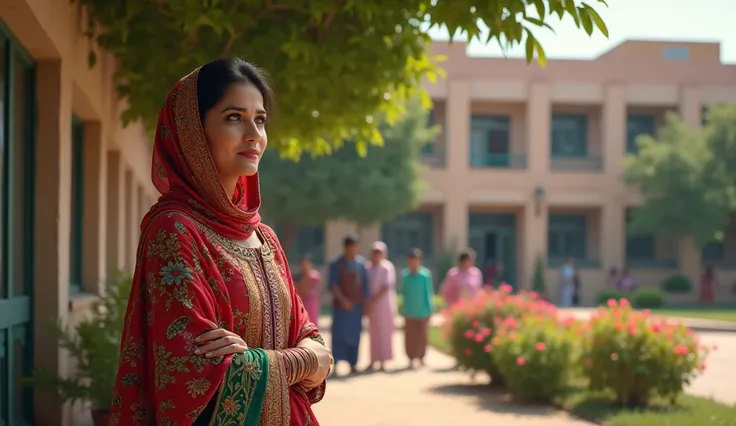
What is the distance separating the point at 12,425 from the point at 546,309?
725 cm

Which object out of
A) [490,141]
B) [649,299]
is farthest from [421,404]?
[490,141]

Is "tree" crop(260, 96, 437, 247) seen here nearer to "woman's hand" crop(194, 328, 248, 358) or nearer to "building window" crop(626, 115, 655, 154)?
"building window" crop(626, 115, 655, 154)

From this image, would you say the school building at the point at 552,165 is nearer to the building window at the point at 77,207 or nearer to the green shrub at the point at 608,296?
the green shrub at the point at 608,296

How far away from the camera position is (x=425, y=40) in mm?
7977

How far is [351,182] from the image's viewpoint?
2994 cm

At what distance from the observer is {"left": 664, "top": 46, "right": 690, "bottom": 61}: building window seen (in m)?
39.1

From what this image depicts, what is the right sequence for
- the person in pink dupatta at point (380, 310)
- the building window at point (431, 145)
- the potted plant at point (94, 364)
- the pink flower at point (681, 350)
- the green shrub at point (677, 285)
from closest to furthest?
the potted plant at point (94, 364)
the pink flower at point (681, 350)
the person in pink dupatta at point (380, 310)
the green shrub at point (677, 285)
the building window at point (431, 145)

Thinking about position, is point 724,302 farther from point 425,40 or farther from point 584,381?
point 425,40

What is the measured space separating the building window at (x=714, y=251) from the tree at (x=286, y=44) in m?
31.3

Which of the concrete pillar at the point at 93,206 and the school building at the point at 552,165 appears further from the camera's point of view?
the school building at the point at 552,165

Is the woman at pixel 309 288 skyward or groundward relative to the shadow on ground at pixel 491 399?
skyward

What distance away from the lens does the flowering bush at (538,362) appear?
33.5 ft

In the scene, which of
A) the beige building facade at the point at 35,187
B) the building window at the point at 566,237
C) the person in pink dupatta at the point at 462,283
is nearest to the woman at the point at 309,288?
the person in pink dupatta at the point at 462,283

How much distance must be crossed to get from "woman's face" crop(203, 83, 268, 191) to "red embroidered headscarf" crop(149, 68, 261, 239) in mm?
35
